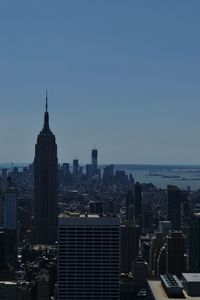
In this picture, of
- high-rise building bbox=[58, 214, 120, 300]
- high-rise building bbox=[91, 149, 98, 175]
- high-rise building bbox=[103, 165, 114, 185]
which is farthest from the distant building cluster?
high-rise building bbox=[91, 149, 98, 175]

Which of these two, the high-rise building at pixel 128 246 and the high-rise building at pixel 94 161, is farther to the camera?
the high-rise building at pixel 94 161

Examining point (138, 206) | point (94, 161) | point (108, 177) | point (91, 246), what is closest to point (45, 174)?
point (138, 206)

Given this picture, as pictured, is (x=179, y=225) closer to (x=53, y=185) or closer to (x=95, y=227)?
(x=53, y=185)

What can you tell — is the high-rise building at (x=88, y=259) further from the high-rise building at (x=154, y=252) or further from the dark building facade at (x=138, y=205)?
the dark building facade at (x=138, y=205)

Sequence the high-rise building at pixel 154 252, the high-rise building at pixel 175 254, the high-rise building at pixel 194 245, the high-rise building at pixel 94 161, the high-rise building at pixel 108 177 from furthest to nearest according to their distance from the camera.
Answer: the high-rise building at pixel 94 161, the high-rise building at pixel 108 177, the high-rise building at pixel 154 252, the high-rise building at pixel 175 254, the high-rise building at pixel 194 245

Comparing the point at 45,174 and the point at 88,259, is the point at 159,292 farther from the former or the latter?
the point at 45,174

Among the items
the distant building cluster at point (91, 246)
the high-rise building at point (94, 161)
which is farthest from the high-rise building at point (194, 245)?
the high-rise building at point (94, 161)
